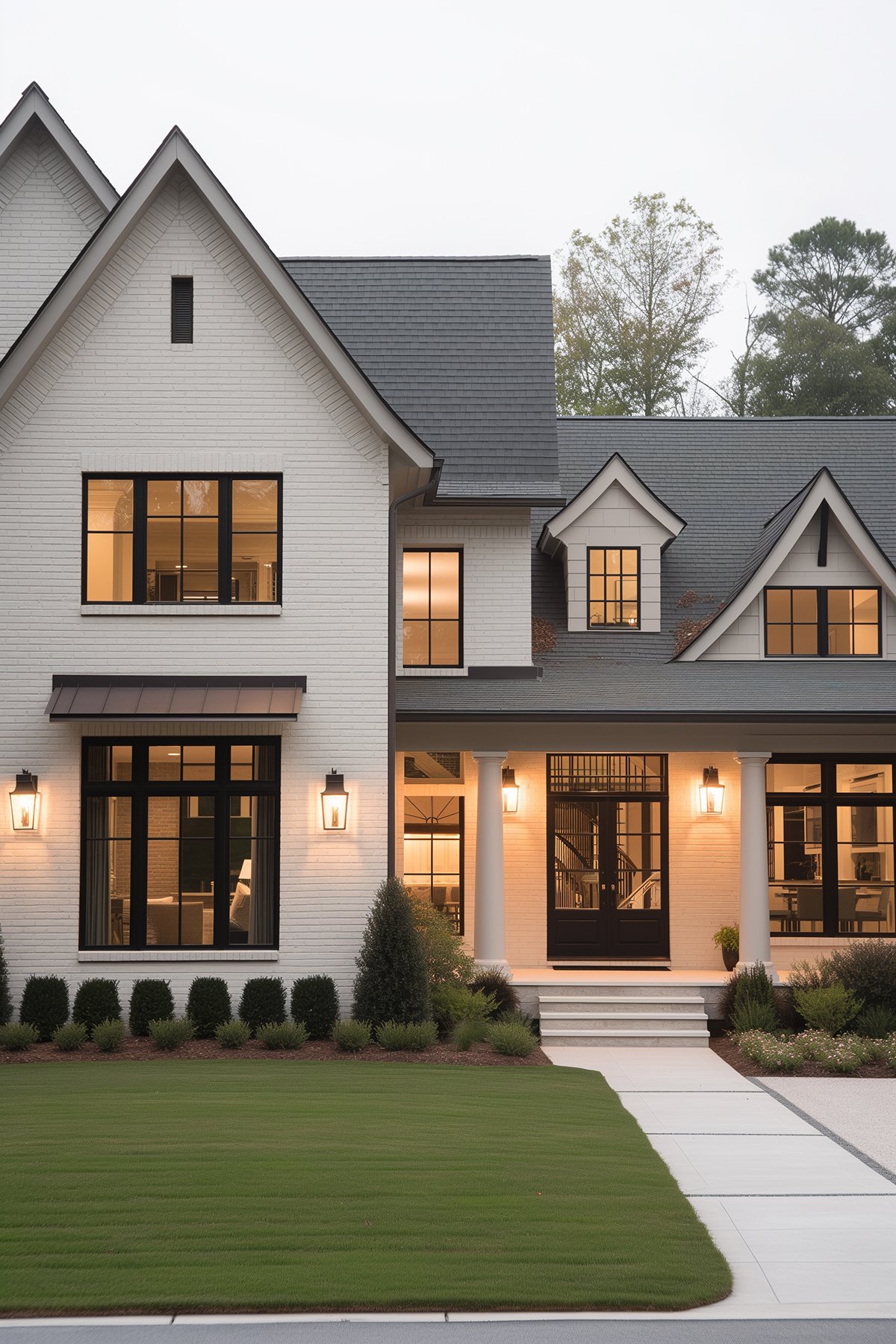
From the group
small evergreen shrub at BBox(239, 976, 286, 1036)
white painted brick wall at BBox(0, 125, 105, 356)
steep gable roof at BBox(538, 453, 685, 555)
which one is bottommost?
small evergreen shrub at BBox(239, 976, 286, 1036)

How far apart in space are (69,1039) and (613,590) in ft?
30.6

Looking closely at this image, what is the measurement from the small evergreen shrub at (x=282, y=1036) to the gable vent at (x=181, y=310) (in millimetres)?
7590

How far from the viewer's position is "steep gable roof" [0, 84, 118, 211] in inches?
658

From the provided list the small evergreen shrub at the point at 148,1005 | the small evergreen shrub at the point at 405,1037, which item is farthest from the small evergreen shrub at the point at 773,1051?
the small evergreen shrub at the point at 148,1005

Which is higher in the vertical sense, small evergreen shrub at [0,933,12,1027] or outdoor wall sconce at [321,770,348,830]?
outdoor wall sconce at [321,770,348,830]

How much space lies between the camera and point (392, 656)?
1555cm

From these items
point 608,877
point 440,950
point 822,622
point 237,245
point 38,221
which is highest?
point 38,221

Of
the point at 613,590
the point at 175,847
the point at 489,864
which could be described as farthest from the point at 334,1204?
the point at 613,590

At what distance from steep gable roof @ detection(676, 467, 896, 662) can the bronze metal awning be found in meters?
5.89

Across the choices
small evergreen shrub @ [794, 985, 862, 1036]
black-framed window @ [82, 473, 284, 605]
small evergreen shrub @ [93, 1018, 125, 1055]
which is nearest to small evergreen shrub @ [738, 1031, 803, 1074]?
small evergreen shrub @ [794, 985, 862, 1036]

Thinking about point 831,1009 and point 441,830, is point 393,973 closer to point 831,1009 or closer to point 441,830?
point 441,830

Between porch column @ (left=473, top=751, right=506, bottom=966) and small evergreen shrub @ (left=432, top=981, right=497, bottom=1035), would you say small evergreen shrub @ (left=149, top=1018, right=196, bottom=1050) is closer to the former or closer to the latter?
small evergreen shrub @ (left=432, top=981, right=497, bottom=1035)

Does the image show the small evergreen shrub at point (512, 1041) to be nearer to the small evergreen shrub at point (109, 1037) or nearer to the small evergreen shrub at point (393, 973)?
the small evergreen shrub at point (393, 973)

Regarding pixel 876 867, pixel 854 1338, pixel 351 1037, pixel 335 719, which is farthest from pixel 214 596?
pixel 854 1338
